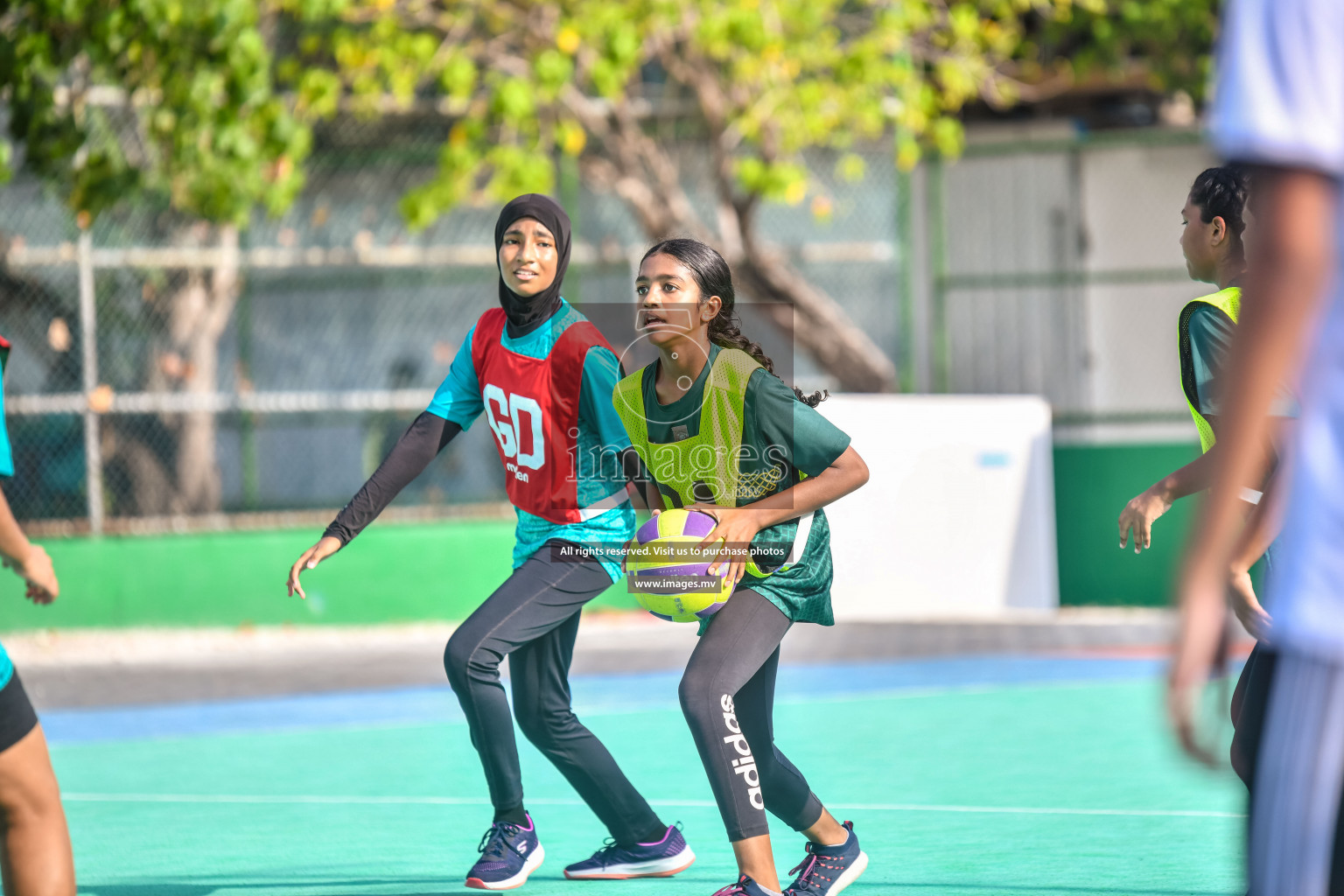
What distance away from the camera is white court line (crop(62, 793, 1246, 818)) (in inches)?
253

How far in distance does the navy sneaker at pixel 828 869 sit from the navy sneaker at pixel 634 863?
64 centimetres

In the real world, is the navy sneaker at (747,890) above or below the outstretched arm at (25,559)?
below

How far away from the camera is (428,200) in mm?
13062

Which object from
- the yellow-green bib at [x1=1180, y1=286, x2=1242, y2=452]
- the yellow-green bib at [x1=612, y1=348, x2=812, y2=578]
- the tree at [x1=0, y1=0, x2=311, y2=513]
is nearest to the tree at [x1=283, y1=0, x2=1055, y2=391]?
the tree at [x1=0, y1=0, x2=311, y2=513]

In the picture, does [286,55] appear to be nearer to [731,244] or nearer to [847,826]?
[731,244]

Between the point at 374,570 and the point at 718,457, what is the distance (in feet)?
28.8

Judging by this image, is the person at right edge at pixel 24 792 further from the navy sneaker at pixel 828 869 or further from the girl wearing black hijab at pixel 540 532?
the navy sneaker at pixel 828 869

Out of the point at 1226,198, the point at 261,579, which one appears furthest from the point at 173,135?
the point at 1226,198

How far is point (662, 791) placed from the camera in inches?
286

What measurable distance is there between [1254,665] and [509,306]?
285 centimetres

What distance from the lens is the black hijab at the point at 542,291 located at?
17.8 ft

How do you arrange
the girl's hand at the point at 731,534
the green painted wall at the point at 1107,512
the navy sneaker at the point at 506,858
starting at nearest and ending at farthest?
1. the girl's hand at the point at 731,534
2. the navy sneaker at the point at 506,858
3. the green painted wall at the point at 1107,512

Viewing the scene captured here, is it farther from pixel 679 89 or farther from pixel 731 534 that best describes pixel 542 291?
pixel 679 89

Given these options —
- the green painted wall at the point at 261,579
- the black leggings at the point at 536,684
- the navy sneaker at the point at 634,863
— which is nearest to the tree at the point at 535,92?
the green painted wall at the point at 261,579
